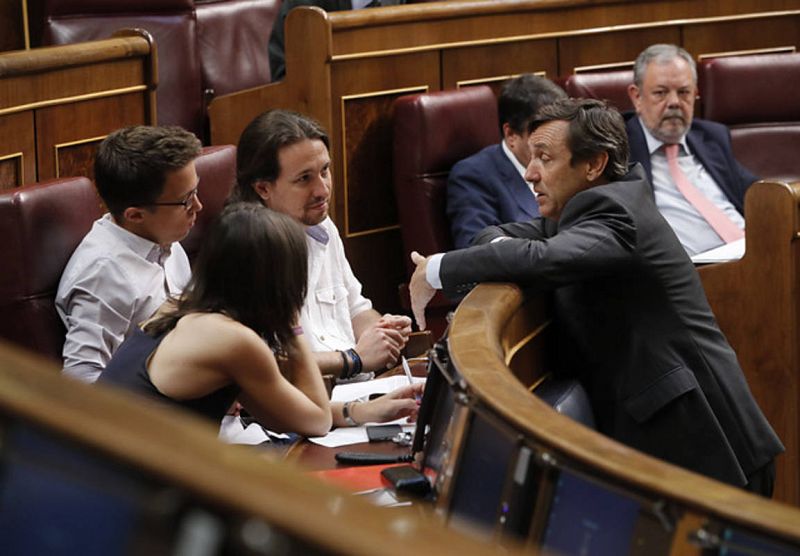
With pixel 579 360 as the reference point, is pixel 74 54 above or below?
above

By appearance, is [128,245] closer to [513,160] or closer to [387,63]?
[513,160]

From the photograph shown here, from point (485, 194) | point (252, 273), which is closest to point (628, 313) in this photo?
point (252, 273)

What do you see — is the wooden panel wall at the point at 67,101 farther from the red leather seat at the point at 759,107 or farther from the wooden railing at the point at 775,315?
the red leather seat at the point at 759,107

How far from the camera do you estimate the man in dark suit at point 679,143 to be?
3600 millimetres

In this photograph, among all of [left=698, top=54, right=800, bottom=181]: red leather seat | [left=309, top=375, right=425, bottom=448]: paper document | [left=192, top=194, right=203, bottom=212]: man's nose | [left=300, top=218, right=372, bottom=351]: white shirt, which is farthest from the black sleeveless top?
[left=698, top=54, right=800, bottom=181]: red leather seat

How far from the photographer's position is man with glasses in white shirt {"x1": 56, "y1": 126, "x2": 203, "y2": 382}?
85.0 inches

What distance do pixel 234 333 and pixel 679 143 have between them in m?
2.16

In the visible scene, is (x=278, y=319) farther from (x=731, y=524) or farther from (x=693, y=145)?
(x=693, y=145)

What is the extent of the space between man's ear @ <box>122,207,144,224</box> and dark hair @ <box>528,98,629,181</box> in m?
0.65

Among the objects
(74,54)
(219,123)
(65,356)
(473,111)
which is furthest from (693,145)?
(65,356)

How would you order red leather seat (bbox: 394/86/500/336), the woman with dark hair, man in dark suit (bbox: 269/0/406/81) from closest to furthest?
the woman with dark hair, red leather seat (bbox: 394/86/500/336), man in dark suit (bbox: 269/0/406/81)

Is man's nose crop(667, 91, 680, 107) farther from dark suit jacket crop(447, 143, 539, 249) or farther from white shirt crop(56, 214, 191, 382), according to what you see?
white shirt crop(56, 214, 191, 382)

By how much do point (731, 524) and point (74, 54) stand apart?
2.06m

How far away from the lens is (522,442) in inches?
48.8
